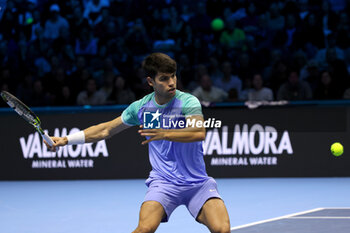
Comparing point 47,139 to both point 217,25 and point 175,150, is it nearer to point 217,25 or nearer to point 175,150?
point 175,150

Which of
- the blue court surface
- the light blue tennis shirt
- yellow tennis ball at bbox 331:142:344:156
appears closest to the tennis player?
the light blue tennis shirt

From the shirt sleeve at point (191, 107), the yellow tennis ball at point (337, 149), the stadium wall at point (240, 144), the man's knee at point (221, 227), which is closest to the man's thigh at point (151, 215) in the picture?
the man's knee at point (221, 227)

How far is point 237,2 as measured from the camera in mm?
14055

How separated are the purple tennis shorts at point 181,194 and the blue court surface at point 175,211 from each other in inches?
76.3

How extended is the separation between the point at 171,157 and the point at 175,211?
341 centimetres

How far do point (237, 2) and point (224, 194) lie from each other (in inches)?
242

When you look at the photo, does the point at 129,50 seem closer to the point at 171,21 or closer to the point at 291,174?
the point at 171,21

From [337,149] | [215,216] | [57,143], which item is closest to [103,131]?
[57,143]

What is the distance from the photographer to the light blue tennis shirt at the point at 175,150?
467cm

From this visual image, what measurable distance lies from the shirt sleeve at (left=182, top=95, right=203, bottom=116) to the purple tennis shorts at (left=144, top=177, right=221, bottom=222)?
56 centimetres

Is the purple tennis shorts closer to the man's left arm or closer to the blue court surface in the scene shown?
the man's left arm

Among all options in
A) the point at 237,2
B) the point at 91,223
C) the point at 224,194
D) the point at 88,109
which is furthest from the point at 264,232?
the point at 237,2

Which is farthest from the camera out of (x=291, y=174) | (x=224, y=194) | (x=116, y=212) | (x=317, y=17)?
(x=317, y=17)

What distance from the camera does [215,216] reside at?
4.40 meters
